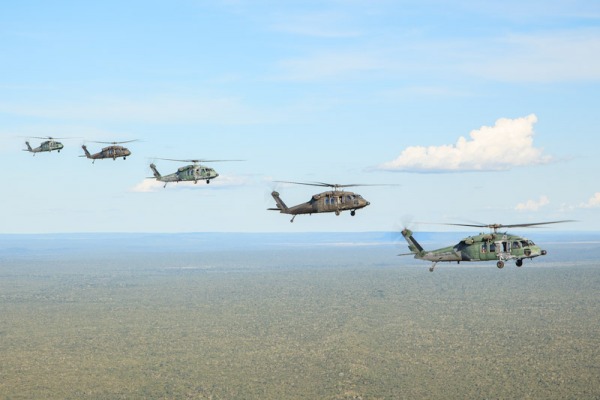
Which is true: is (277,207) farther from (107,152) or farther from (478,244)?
(107,152)

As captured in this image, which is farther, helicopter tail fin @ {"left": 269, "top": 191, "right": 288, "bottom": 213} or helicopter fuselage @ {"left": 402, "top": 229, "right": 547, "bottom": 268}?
helicopter tail fin @ {"left": 269, "top": 191, "right": 288, "bottom": 213}

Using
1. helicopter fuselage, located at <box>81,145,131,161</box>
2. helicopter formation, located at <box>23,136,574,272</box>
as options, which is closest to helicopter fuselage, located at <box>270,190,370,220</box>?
helicopter formation, located at <box>23,136,574,272</box>

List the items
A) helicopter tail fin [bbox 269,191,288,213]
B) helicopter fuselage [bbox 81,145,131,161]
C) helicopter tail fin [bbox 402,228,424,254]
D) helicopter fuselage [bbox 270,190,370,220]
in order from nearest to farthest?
helicopter fuselage [bbox 270,190,370,220] < helicopter tail fin [bbox 269,191,288,213] < helicopter tail fin [bbox 402,228,424,254] < helicopter fuselage [bbox 81,145,131,161]

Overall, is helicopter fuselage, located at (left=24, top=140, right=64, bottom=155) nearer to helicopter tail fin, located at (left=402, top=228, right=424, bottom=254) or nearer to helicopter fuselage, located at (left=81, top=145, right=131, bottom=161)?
helicopter fuselage, located at (left=81, top=145, right=131, bottom=161)

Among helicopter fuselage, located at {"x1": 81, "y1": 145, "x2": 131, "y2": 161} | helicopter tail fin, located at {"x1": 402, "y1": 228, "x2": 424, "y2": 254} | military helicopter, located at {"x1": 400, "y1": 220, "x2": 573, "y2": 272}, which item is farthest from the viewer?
helicopter fuselage, located at {"x1": 81, "y1": 145, "x2": 131, "y2": 161}

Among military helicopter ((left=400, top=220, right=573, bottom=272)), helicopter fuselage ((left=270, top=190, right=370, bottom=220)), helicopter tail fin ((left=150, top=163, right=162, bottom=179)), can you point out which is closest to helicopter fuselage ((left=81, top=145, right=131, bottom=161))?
helicopter tail fin ((left=150, top=163, right=162, bottom=179))

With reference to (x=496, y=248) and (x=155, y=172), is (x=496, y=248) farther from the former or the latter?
(x=155, y=172)

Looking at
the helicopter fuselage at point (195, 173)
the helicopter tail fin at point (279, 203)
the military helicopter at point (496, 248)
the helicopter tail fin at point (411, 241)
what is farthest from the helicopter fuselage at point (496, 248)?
the helicopter fuselage at point (195, 173)

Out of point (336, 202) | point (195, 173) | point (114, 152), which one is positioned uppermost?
point (114, 152)

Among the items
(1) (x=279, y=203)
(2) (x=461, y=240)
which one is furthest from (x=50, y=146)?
(2) (x=461, y=240)

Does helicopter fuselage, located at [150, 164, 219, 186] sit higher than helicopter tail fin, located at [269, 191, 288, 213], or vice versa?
helicopter fuselage, located at [150, 164, 219, 186]

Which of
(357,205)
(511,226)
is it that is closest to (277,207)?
(357,205)

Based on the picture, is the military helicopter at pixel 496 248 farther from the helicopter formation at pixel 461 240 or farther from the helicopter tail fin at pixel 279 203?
the helicopter tail fin at pixel 279 203

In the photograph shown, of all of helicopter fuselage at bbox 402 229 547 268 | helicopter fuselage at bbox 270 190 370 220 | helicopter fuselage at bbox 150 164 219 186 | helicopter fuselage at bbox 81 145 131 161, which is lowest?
helicopter fuselage at bbox 402 229 547 268
